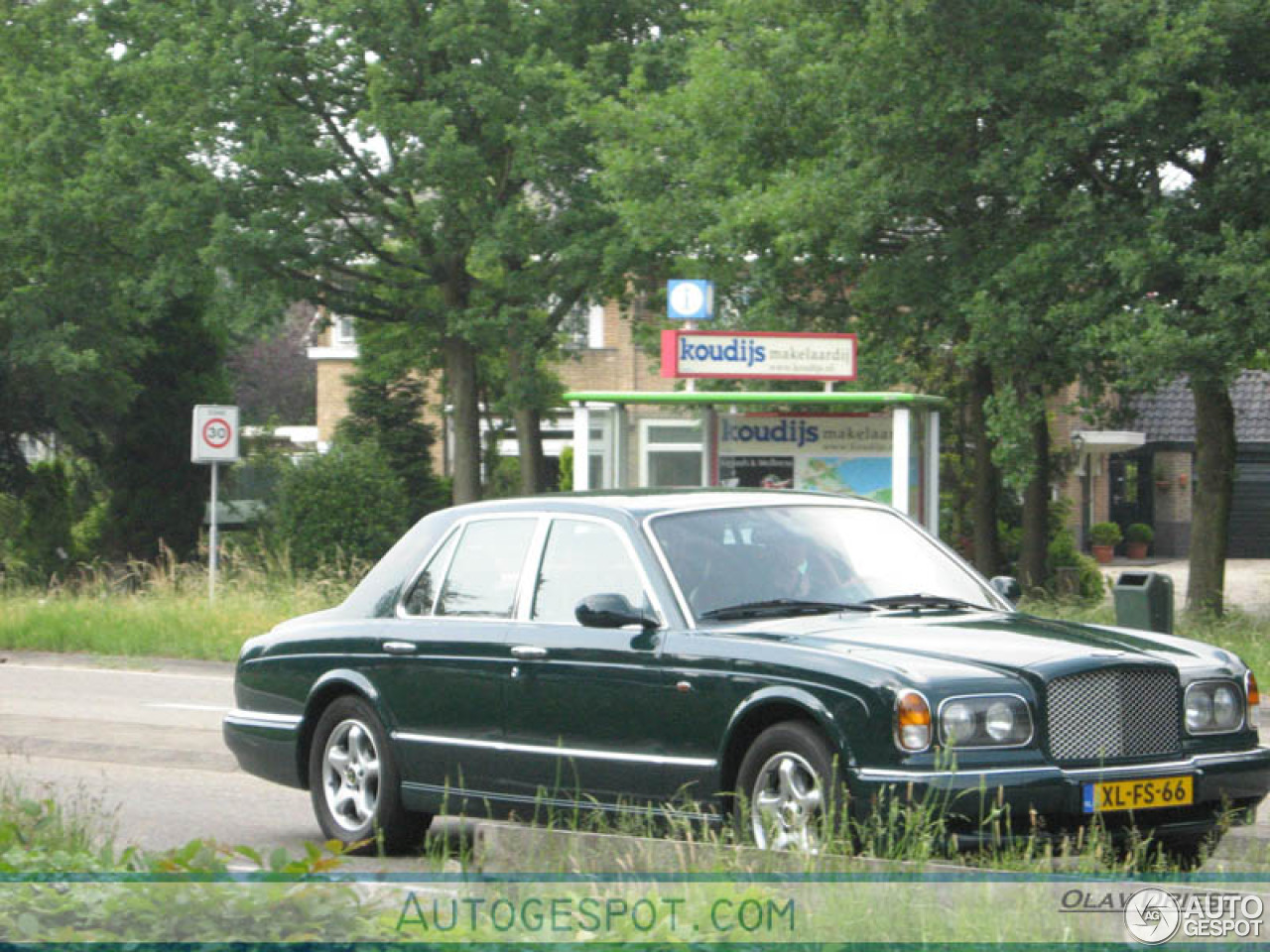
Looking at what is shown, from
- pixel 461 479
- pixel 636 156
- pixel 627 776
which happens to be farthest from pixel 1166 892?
pixel 461 479

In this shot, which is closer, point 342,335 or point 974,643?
point 974,643

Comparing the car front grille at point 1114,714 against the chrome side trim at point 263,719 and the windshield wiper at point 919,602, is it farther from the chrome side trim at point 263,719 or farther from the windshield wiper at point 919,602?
the chrome side trim at point 263,719

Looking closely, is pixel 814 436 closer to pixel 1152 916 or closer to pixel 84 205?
pixel 1152 916

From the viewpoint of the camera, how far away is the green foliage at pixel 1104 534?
175ft

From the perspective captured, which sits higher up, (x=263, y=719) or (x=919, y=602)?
(x=919, y=602)

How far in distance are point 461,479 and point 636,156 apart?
11345mm

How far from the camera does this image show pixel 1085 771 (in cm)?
730

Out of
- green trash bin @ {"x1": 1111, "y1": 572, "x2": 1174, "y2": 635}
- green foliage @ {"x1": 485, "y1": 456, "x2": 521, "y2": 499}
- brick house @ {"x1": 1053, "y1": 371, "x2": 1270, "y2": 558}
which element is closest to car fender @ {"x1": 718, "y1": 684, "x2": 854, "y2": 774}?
green trash bin @ {"x1": 1111, "y1": 572, "x2": 1174, "y2": 635}

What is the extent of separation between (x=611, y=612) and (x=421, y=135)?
2773 cm

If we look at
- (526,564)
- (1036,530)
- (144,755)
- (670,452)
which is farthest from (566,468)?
(526,564)

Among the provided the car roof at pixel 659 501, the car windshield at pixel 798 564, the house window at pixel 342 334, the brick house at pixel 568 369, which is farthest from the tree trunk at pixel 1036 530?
the house window at pixel 342 334

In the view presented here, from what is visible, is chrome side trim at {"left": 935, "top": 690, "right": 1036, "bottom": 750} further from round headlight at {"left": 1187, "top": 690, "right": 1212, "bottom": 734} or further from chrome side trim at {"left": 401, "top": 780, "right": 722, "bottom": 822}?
chrome side trim at {"left": 401, "top": 780, "right": 722, "bottom": 822}

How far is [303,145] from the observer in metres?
35.4

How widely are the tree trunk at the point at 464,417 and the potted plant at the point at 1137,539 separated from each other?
22.3 m
